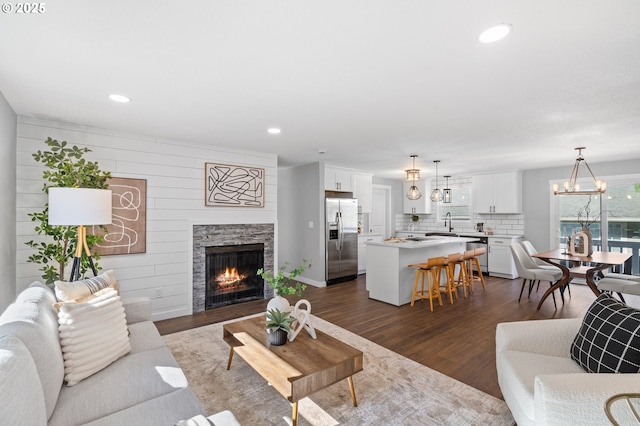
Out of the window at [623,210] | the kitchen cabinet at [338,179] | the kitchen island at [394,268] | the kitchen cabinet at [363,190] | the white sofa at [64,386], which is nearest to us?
the white sofa at [64,386]

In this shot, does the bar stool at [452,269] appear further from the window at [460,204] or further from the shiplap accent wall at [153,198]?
the shiplap accent wall at [153,198]

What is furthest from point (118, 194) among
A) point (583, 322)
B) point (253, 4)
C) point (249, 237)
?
point (583, 322)

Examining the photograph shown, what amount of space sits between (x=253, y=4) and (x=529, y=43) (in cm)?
159

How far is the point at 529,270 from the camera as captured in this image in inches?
191

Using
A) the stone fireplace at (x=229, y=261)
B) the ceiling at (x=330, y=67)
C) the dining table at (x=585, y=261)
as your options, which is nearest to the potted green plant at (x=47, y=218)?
the ceiling at (x=330, y=67)

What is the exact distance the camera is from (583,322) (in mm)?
1889

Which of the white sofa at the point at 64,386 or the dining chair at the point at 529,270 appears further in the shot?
the dining chair at the point at 529,270

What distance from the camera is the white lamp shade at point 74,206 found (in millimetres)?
2518

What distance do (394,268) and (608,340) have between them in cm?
302

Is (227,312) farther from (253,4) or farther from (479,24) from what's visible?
(479,24)

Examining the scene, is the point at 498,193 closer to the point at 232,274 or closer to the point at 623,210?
the point at 623,210

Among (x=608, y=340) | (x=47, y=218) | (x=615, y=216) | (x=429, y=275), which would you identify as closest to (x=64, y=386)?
(x=47, y=218)

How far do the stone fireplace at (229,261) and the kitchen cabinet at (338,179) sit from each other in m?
1.67

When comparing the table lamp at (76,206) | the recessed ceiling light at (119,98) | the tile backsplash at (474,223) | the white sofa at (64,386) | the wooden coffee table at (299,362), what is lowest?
the wooden coffee table at (299,362)
